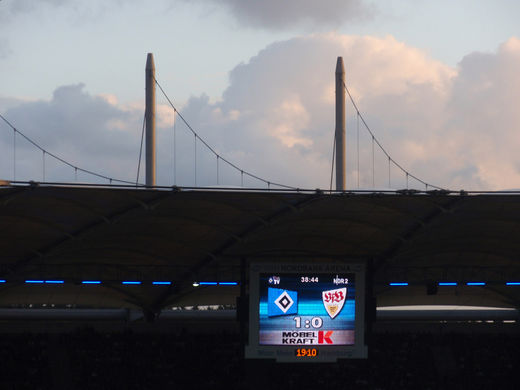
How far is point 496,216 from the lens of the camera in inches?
1229

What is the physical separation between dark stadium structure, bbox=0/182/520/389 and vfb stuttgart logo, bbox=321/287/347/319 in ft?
3.09

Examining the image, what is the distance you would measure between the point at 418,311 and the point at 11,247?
21.6 meters

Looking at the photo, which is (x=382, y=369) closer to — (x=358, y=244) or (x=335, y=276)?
(x=358, y=244)

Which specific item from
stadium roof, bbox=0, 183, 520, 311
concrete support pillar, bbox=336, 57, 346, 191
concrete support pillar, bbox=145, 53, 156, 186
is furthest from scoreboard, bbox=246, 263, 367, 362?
concrete support pillar, bbox=145, 53, 156, 186

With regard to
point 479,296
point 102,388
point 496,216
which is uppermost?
point 496,216

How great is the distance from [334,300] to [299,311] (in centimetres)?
122

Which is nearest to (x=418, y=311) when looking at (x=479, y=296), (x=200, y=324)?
(x=479, y=296)

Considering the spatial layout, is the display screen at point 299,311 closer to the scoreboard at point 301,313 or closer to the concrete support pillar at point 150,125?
the scoreboard at point 301,313

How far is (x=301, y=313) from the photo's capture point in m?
29.6

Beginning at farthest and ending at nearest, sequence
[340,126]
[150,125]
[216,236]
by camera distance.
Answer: [340,126], [150,125], [216,236]

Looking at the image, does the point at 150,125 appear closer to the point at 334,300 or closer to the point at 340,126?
the point at 340,126

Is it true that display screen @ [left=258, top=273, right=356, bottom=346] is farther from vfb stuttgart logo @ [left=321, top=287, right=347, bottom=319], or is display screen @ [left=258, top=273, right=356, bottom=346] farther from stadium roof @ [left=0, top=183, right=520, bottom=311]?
stadium roof @ [left=0, top=183, right=520, bottom=311]

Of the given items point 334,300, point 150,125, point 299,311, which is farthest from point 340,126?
Result: point 299,311

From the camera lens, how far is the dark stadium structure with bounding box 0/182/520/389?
29206 mm
